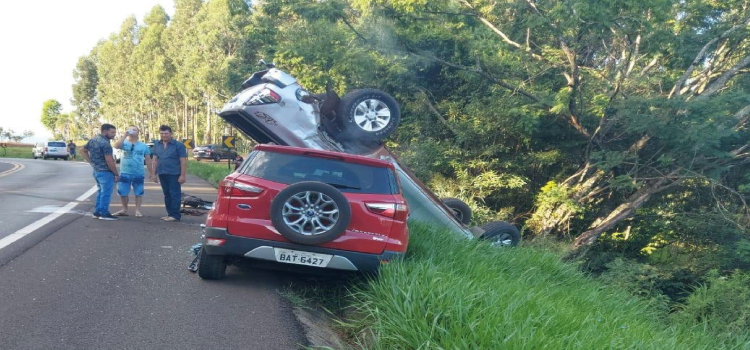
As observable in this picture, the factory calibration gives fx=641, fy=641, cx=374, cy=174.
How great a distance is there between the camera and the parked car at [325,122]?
8.81m

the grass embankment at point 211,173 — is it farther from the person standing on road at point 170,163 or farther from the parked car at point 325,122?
the parked car at point 325,122

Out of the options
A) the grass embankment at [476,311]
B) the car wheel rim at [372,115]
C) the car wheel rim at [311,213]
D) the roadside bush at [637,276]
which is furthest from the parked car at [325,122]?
the roadside bush at [637,276]

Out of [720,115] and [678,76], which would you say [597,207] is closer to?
[678,76]

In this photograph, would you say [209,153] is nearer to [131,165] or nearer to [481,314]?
[131,165]

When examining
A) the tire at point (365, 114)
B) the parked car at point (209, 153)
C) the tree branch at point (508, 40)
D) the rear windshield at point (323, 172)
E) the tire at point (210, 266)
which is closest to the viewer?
the rear windshield at point (323, 172)

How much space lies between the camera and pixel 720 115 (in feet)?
42.5

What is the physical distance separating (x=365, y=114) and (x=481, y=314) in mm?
5472

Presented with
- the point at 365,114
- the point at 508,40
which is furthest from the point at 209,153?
the point at 365,114

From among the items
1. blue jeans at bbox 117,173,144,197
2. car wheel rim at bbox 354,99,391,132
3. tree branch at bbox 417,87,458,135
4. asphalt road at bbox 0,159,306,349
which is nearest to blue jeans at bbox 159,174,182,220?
blue jeans at bbox 117,173,144,197

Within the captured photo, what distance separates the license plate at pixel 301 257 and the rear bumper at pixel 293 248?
0.03 meters

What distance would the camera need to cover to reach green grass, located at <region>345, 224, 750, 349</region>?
3.99 m

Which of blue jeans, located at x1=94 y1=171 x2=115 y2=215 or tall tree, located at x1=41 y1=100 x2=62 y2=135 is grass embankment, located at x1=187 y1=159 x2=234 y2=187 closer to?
blue jeans, located at x1=94 y1=171 x2=115 y2=215

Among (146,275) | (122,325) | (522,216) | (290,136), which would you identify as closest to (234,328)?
(122,325)

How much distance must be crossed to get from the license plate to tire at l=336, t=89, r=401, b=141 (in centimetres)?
396
